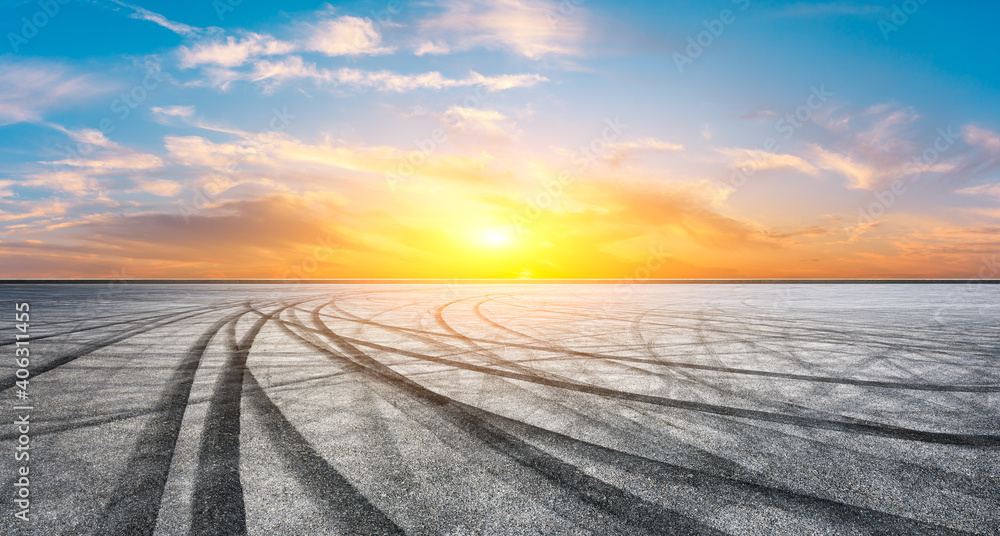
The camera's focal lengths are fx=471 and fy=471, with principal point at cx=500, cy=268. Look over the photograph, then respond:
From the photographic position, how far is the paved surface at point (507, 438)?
3090 mm

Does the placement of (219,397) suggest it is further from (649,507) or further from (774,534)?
(774,534)

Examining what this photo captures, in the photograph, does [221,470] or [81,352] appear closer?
[221,470]

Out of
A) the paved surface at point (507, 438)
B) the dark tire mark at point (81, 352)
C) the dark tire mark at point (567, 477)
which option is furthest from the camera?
the dark tire mark at point (81, 352)

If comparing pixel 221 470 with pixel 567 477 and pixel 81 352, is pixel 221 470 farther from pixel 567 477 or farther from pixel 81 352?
pixel 81 352

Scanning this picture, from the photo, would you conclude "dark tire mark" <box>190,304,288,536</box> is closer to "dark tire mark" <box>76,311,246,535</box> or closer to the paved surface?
the paved surface

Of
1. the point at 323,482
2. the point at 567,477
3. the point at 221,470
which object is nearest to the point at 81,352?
the point at 221,470

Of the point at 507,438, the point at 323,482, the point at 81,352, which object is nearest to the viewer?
the point at 323,482

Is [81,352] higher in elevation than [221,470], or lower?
higher

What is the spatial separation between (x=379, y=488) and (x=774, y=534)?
8.54 feet

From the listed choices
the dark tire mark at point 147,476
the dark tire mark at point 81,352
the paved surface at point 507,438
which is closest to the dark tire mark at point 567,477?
the paved surface at point 507,438

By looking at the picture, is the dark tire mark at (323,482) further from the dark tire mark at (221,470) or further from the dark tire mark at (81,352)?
the dark tire mark at (81,352)

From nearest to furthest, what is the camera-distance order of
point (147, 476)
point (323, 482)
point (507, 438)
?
1. point (323, 482)
2. point (147, 476)
3. point (507, 438)

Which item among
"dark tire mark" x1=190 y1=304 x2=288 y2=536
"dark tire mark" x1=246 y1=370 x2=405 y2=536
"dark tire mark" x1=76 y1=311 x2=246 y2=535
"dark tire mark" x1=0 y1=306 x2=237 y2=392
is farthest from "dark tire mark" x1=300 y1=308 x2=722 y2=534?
"dark tire mark" x1=0 y1=306 x2=237 y2=392

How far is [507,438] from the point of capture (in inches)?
172
